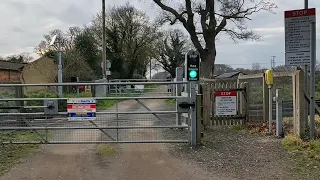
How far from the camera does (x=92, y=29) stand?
51.9m

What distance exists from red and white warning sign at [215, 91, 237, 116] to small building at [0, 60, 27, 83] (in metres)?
44.5

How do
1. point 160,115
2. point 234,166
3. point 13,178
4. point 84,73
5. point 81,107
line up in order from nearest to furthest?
point 13,178, point 234,166, point 81,107, point 160,115, point 84,73

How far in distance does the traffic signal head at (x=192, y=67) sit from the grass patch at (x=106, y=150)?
2366 mm

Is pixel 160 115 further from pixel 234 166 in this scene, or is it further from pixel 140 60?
pixel 140 60

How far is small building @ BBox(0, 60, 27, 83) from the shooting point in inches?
2084

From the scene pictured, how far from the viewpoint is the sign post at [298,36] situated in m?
9.28

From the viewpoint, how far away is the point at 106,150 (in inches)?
356

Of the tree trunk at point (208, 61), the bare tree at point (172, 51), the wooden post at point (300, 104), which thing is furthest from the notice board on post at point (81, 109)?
the bare tree at point (172, 51)

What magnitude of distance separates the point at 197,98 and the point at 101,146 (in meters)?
2.57

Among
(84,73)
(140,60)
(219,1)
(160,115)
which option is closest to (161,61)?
(140,60)

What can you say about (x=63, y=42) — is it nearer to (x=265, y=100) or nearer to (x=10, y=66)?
(x=10, y=66)

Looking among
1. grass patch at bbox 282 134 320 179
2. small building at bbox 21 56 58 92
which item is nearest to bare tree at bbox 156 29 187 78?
small building at bbox 21 56 58 92

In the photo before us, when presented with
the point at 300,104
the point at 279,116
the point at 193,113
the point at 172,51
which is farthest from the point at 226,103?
the point at 172,51

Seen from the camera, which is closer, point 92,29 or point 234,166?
point 234,166
